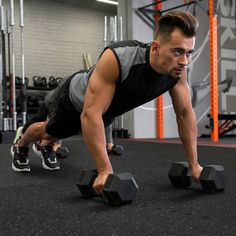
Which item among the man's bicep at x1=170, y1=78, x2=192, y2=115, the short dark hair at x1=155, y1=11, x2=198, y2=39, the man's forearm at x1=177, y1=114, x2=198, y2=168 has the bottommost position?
the man's forearm at x1=177, y1=114, x2=198, y2=168

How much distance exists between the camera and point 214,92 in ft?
12.7

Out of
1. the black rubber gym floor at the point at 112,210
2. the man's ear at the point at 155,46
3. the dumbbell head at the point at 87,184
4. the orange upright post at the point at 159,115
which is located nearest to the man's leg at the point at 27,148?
the black rubber gym floor at the point at 112,210

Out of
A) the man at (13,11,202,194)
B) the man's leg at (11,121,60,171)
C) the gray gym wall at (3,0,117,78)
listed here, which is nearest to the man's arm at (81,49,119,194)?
the man at (13,11,202,194)

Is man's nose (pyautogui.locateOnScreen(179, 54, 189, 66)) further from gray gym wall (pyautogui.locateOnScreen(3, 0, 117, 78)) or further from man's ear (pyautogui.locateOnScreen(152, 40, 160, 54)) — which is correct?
gray gym wall (pyautogui.locateOnScreen(3, 0, 117, 78))

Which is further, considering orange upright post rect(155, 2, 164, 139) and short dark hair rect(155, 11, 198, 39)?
orange upright post rect(155, 2, 164, 139)

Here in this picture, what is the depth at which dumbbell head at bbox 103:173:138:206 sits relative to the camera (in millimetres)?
1020

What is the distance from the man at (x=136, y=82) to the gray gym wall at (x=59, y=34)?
4969 mm

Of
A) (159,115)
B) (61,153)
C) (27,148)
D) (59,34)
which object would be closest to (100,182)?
(27,148)

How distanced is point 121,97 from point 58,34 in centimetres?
556

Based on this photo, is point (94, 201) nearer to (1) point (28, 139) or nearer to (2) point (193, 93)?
(1) point (28, 139)

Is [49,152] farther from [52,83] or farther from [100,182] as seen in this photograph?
[52,83]

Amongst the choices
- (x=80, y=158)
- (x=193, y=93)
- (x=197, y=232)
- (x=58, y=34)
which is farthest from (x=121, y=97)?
(x=58, y=34)

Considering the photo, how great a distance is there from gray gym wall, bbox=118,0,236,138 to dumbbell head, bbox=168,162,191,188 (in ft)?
11.6

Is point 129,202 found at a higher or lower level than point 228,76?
lower
